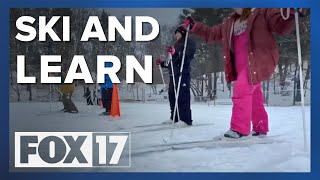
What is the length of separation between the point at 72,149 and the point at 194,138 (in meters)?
0.73

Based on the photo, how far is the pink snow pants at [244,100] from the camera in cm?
288

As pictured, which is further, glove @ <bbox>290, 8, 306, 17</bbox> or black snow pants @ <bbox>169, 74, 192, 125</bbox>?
black snow pants @ <bbox>169, 74, 192, 125</bbox>

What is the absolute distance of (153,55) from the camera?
9.34 feet

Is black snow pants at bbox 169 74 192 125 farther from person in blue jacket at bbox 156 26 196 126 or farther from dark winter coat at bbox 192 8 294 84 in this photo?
dark winter coat at bbox 192 8 294 84

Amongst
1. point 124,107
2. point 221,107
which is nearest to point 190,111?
point 221,107

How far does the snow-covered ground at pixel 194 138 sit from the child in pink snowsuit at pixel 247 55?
0.07 m

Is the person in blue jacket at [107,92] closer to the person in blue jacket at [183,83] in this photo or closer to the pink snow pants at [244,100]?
the person in blue jacket at [183,83]

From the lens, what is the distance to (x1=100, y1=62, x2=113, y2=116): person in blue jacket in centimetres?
283

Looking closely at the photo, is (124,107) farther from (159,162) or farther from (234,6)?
(234,6)

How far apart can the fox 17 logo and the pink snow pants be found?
68 cm

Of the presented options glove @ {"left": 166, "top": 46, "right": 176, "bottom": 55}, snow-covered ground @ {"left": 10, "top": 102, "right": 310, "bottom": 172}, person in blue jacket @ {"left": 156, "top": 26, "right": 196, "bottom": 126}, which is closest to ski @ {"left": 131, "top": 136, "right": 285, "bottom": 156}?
snow-covered ground @ {"left": 10, "top": 102, "right": 310, "bottom": 172}

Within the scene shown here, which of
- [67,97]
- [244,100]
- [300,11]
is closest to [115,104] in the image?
[67,97]

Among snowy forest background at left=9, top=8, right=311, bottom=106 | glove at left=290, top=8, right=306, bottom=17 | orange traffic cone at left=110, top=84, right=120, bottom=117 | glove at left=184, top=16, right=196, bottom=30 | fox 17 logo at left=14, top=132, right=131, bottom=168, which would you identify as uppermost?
glove at left=290, top=8, right=306, bottom=17

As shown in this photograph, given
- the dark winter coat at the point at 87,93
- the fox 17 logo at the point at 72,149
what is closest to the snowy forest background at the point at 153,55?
the dark winter coat at the point at 87,93
